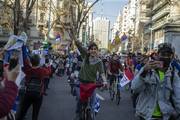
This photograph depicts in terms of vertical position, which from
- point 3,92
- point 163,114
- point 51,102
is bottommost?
point 51,102

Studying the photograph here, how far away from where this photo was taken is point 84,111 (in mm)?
12305

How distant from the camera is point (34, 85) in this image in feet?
38.8

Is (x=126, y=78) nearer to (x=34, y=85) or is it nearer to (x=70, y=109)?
(x=70, y=109)

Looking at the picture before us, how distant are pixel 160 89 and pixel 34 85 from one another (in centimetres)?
504

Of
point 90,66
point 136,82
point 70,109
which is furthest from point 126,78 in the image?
point 136,82

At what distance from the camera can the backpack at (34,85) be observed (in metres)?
11.8

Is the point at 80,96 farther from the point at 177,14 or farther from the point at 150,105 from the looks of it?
the point at 177,14

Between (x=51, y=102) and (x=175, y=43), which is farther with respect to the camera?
(x=175, y=43)

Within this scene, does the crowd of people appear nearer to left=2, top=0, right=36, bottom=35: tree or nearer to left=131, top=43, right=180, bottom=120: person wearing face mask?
left=131, top=43, right=180, bottom=120: person wearing face mask

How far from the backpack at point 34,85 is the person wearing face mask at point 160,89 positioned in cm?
481

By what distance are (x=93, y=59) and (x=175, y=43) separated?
45.9 meters

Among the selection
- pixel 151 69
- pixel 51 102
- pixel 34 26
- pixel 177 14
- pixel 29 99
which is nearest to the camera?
pixel 151 69

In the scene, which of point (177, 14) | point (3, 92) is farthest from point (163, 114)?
point (177, 14)

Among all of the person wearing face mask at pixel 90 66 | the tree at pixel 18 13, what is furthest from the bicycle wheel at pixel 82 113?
the tree at pixel 18 13
